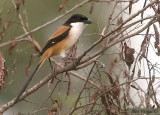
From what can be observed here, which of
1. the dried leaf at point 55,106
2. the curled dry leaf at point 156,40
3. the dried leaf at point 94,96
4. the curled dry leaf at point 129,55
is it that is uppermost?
the curled dry leaf at point 156,40

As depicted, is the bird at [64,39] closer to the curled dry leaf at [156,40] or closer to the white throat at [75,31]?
the white throat at [75,31]

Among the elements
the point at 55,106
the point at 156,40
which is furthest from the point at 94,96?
the point at 156,40

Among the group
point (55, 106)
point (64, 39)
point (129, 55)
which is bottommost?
point (55, 106)

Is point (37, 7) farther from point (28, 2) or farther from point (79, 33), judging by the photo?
point (79, 33)

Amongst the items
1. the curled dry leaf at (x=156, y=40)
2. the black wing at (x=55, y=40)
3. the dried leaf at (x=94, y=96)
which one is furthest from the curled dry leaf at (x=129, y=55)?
the black wing at (x=55, y=40)

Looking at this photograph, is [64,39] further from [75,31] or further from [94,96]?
[94,96]

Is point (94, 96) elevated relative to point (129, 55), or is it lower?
lower

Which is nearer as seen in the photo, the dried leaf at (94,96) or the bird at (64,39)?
the dried leaf at (94,96)

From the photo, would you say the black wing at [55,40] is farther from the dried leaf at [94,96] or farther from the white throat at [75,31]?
the dried leaf at [94,96]

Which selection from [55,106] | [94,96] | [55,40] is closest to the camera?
[94,96]

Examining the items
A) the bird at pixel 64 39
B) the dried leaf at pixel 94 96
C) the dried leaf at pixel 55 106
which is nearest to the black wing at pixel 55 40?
the bird at pixel 64 39

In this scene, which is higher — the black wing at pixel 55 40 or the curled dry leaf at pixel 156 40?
the black wing at pixel 55 40

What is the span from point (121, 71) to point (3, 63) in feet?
2.85

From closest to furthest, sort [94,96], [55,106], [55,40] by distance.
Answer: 1. [94,96]
2. [55,106]
3. [55,40]
